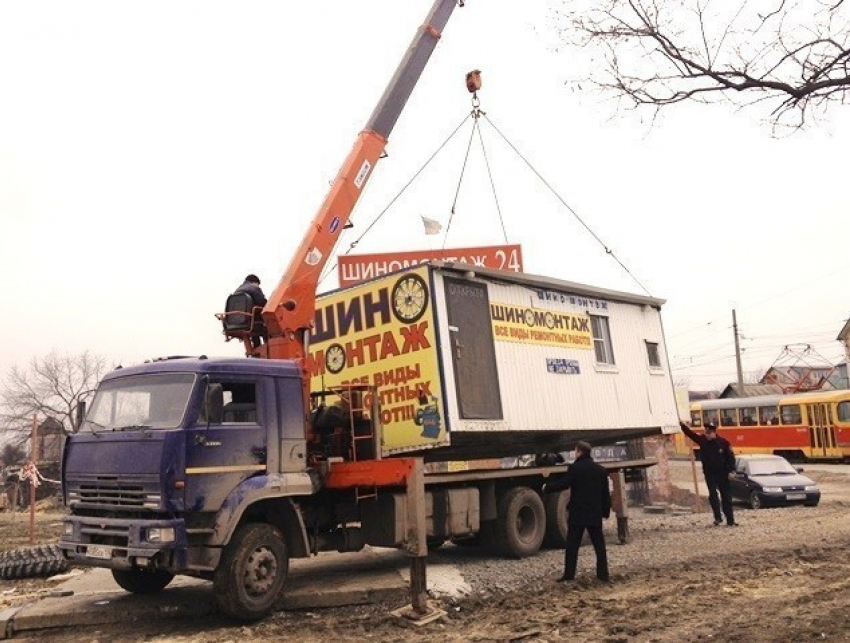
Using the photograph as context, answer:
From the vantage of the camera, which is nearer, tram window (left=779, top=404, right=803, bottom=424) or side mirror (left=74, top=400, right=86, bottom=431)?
side mirror (left=74, top=400, right=86, bottom=431)

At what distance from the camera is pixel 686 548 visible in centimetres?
1178

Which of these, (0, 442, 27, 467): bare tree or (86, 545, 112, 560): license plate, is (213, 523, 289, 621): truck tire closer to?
(86, 545, 112, 560): license plate

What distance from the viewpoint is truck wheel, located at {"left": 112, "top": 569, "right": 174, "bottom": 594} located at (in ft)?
29.9

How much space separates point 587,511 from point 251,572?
403 cm

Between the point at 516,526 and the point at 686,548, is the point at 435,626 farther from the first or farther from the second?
the point at 686,548

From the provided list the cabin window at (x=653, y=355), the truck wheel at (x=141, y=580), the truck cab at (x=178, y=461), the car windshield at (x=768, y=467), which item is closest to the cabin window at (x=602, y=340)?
the cabin window at (x=653, y=355)

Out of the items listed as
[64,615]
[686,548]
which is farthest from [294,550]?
[686,548]

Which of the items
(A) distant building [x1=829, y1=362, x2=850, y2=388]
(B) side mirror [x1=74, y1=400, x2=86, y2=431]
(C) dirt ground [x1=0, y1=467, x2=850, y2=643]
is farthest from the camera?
(A) distant building [x1=829, y1=362, x2=850, y2=388]

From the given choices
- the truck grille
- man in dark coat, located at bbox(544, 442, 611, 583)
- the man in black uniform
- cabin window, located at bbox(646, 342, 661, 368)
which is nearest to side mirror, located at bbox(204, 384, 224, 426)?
the truck grille

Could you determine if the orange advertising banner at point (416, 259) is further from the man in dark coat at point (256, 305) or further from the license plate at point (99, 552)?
the license plate at point (99, 552)

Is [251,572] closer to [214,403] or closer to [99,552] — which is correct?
[99,552]

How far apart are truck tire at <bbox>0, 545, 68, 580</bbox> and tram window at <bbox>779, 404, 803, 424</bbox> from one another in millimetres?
29491

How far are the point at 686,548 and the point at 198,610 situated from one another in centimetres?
727

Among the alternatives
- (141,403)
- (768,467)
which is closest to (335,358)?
(141,403)
